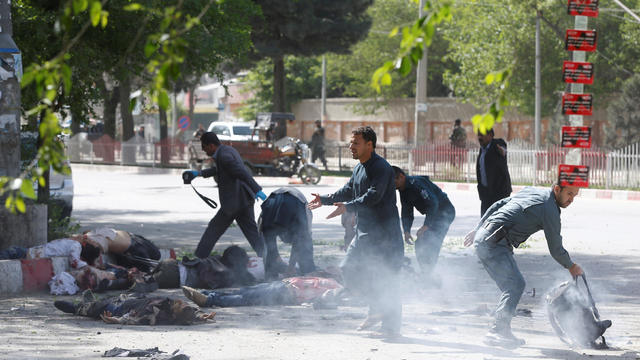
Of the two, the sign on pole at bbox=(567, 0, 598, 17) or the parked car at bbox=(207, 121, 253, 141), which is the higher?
the sign on pole at bbox=(567, 0, 598, 17)

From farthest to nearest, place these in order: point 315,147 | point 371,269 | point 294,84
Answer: point 294,84, point 315,147, point 371,269

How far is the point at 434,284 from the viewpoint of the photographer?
9.05 m

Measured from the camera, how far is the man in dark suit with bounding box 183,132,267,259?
9.88m

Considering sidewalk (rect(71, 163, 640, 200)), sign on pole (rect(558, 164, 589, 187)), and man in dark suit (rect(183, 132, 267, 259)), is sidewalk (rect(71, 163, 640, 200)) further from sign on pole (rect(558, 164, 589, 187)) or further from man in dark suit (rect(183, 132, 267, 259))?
man in dark suit (rect(183, 132, 267, 259))

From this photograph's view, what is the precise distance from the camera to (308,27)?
32469 mm

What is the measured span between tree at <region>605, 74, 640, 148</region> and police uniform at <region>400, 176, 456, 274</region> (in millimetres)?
26414

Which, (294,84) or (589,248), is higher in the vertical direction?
(294,84)

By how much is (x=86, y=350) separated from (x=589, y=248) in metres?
7.88

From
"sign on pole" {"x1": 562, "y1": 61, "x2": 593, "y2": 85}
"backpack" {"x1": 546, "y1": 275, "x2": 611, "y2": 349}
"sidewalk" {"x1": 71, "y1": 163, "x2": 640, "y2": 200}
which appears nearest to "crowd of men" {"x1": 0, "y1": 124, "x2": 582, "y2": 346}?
"backpack" {"x1": 546, "y1": 275, "x2": 611, "y2": 349}

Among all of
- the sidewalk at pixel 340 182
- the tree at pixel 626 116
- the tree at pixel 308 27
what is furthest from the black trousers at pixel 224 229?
the tree at pixel 626 116

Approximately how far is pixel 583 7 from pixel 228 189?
9.33m

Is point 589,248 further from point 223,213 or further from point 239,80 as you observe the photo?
point 239,80

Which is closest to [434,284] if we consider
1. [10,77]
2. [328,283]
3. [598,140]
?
[328,283]

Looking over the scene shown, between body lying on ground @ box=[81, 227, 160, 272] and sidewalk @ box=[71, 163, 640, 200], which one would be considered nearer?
body lying on ground @ box=[81, 227, 160, 272]
